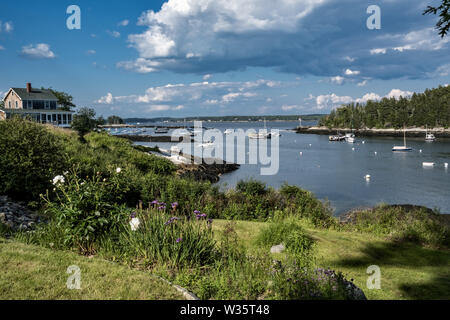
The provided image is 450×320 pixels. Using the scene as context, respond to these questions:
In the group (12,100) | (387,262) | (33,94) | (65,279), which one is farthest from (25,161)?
(12,100)

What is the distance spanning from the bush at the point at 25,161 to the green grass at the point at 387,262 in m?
6.64

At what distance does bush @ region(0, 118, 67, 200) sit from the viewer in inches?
444

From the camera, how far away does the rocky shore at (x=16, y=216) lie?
27.4 ft

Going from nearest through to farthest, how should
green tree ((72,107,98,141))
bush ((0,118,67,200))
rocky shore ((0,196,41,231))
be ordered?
rocky shore ((0,196,41,231))
bush ((0,118,67,200))
green tree ((72,107,98,141))

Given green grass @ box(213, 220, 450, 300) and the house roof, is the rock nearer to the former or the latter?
green grass @ box(213, 220, 450, 300)

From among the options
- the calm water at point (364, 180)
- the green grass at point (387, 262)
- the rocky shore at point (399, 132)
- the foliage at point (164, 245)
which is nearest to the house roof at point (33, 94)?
the calm water at point (364, 180)

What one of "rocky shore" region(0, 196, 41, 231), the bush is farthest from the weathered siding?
"rocky shore" region(0, 196, 41, 231)

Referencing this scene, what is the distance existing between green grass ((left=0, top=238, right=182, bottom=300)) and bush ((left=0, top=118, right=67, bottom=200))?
5752 mm

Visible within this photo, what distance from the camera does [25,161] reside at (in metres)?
11.6

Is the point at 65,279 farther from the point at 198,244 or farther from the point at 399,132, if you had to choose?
the point at 399,132

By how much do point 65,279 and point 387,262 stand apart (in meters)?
7.84

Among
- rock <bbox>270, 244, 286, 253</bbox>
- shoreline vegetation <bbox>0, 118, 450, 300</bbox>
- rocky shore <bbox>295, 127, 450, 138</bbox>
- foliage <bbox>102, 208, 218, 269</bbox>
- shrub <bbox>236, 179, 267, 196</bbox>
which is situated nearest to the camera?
shoreline vegetation <bbox>0, 118, 450, 300</bbox>
